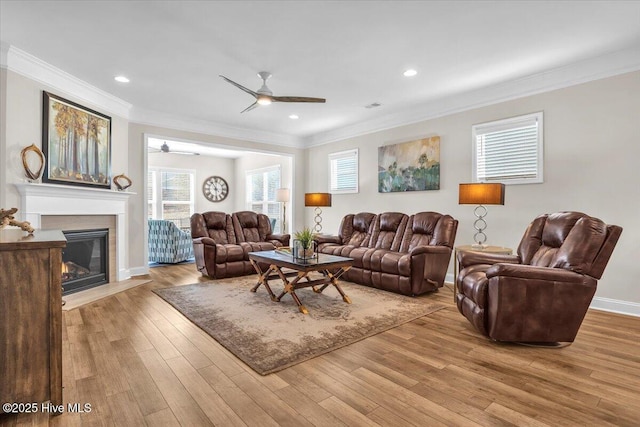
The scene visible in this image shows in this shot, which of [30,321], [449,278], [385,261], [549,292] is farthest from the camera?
[449,278]

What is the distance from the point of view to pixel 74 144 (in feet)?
13.8

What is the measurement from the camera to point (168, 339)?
2.71m

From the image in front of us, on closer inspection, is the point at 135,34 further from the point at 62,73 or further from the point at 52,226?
the point at 52,226

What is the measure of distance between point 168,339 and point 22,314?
122cm

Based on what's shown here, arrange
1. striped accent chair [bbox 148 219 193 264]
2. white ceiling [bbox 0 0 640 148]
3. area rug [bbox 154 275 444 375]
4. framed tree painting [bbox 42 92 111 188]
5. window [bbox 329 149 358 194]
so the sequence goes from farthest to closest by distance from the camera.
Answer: striped accent chair [bbox 148 219 193 264] → window [bbox 329 149 358 194] → framed tree painting [bbox 42 92 111 188] → white ceiling [bbox 0 0 640 148] → area rug [bbox 154 275 444 375]

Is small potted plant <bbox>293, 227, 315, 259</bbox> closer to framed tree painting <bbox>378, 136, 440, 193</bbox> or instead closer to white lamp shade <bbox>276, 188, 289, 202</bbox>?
framed tree painting <bbox>378, 136, 440, 193</bbox>

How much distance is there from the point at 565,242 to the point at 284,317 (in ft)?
8.35

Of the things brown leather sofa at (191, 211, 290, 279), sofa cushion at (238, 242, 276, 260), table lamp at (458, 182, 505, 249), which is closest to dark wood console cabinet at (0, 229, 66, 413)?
brown leather sofa at (191, 211, 290, 279)

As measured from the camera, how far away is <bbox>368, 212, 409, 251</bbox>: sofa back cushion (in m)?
4.92

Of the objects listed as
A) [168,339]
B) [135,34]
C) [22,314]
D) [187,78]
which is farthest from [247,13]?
[168,339]

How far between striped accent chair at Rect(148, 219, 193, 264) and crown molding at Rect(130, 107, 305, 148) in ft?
6.41

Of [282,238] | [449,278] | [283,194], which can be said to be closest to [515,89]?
[449,278]

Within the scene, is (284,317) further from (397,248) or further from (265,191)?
(265,191)

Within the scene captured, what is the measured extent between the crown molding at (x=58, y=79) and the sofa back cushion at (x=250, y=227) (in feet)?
7.91
